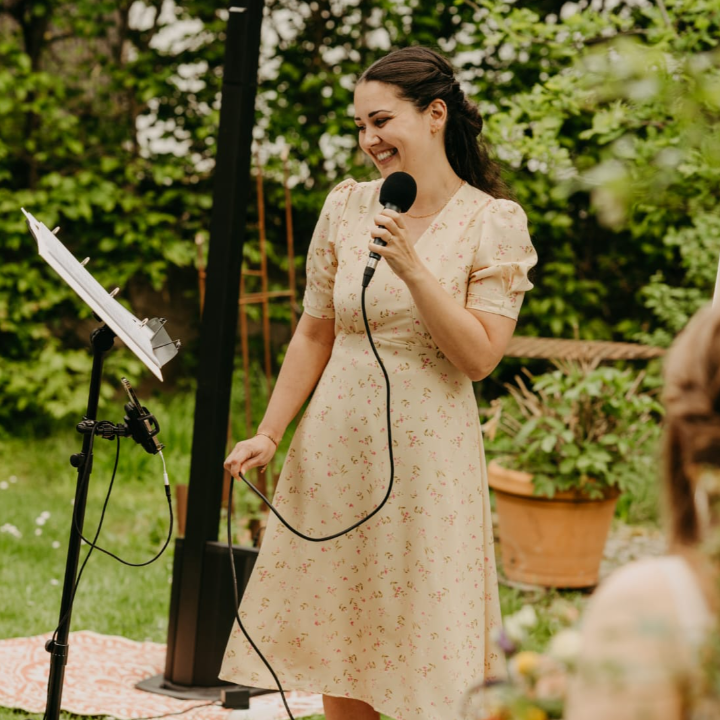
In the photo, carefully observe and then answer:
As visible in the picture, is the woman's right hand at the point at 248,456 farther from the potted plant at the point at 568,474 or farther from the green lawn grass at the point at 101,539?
the potted plant at the point at 568,474

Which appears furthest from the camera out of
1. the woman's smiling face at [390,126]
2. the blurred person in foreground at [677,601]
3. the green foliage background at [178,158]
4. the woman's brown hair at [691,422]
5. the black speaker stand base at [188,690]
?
the green foliage background at [178,158]

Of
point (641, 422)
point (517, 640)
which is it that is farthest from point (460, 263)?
point (641, 422)

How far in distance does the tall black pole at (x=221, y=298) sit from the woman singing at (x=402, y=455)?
2.49 feet

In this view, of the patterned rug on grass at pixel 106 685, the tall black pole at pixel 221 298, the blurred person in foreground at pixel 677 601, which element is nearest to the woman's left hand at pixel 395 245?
the blurred person in foreground at pixel 677 601

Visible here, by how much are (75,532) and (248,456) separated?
41cm

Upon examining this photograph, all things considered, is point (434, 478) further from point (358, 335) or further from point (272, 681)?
point (272, 681)

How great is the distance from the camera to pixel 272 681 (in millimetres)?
2303

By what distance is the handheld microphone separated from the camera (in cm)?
205

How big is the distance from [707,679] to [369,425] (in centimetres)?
139

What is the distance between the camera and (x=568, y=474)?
13.7 ft

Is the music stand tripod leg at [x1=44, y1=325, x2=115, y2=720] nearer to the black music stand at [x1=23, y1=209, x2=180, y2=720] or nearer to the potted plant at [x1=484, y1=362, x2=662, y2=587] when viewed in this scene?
the black music stand at [x1=23, y1=209, x2=180, y2=720]

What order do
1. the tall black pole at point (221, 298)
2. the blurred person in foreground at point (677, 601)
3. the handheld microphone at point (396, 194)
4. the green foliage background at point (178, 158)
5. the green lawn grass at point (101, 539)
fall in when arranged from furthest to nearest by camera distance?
the green foliage background at point (178, 158) < the green lawn grass at point (101, 539) < the tall black pole at point (221, 298) < the handheld microphone at point (396, 194) < the blurred person in foreground at point (677, 601)

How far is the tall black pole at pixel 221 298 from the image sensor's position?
3000 mm

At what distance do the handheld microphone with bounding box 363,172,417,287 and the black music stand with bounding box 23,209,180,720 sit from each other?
1.52 feet
